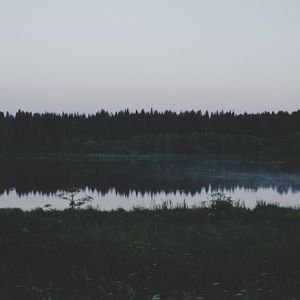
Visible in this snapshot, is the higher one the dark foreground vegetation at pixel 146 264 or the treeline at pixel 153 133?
the treeline at pixel 153 133

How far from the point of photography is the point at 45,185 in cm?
4847

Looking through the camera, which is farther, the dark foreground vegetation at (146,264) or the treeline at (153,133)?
the treeline at (153,133)

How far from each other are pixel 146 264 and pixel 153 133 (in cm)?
12958

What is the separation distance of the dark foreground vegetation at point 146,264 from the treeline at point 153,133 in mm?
117684

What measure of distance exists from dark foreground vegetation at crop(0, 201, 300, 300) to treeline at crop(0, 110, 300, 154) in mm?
117684

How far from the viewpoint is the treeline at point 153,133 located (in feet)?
440

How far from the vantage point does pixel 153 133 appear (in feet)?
462

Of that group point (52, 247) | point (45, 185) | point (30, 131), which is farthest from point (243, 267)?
point (30, 131)

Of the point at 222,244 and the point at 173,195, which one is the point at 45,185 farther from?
the point at 222,244

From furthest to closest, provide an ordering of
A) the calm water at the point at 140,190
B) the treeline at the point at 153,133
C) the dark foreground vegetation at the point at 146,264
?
1. the treeline at the point at 153,133
2. the calm water at the point at 140,190
3. the dark foreground vegetation at the point at 146,264

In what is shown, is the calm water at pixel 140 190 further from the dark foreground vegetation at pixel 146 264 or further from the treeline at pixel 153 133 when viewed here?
the treeline at pixel 153 133

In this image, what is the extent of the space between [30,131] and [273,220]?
13210 cm

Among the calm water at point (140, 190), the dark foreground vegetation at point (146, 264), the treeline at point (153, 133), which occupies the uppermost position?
the treeline at point (153, 133)

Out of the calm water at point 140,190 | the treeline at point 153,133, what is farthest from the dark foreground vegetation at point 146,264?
the treeline at point 153,133
